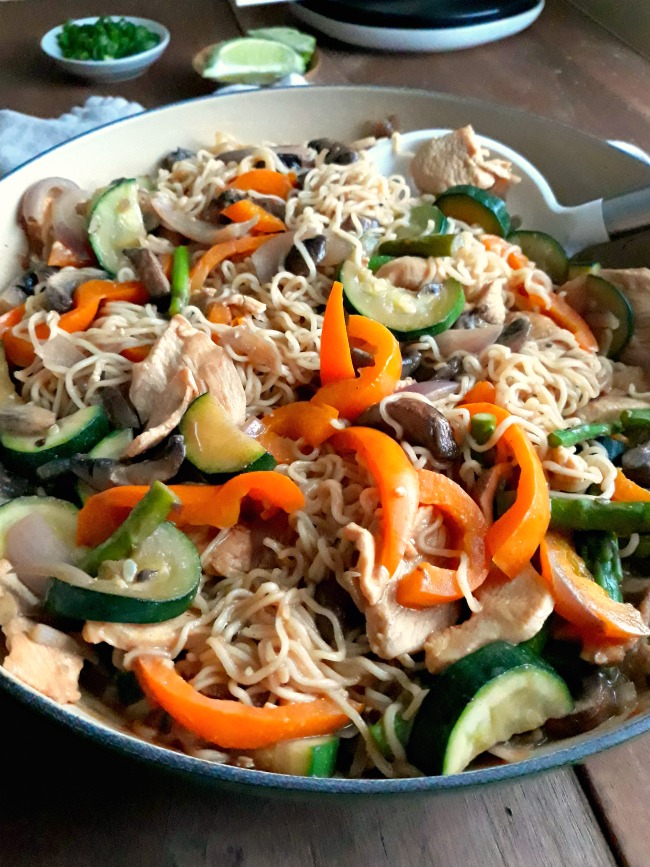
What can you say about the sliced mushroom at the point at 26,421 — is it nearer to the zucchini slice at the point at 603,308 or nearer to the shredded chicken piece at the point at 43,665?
the shredded chicken piece at the point at 43,665

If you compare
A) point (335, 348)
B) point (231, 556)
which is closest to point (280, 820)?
point (231, 556)

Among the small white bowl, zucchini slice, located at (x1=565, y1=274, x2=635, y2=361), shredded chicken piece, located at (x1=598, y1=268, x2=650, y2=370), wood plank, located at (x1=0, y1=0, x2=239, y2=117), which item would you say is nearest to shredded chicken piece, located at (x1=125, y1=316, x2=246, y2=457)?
zucchini slice, located at (x1=565, y1=274, x2=635, y2=361)

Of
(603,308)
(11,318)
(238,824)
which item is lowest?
(238,824)

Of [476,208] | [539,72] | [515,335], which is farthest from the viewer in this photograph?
[539,72]

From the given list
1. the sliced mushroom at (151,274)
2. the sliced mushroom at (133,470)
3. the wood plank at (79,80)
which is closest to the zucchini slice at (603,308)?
the sliced mushroom at (151,274)

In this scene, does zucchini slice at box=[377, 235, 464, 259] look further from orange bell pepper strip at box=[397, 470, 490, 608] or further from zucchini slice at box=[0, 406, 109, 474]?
zucchini slice at box=[0, 406, 109, 474]

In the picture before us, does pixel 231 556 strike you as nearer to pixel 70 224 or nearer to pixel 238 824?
pixel 238 824

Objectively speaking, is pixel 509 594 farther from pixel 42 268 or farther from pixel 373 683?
pixel 42 268
